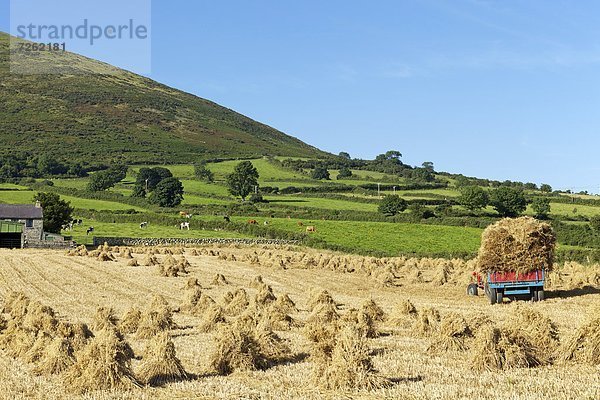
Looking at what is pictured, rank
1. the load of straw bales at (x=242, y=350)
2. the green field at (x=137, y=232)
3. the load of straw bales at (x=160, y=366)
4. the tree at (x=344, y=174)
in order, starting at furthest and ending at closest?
the tree at (x=344, y=174) → the green field at (x=137, y=232) → the load of straw bales at (x=242, y=350) → the load of straw bales at (x=160, y=366)

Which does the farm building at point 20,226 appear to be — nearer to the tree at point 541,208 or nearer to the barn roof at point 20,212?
the barn roof at point 20,212

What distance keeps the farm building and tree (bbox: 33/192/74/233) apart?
7.26ft

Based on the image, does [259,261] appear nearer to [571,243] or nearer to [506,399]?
[571,243]

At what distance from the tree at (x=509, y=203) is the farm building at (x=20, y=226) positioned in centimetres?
5554

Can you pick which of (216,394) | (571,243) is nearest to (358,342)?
(216,394)

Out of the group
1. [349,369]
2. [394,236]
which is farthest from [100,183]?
[349,369]

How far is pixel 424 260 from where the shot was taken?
53.0 metres

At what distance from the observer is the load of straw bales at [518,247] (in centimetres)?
2817

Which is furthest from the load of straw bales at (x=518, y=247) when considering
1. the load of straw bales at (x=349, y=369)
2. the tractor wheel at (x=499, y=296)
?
the load of straw bales at (x=349, y=369)

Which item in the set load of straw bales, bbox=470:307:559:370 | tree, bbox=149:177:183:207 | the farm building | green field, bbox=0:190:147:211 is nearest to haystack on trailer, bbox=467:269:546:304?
load of straw bales, bbox=470:307:559:370

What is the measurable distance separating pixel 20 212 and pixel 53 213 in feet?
15.1

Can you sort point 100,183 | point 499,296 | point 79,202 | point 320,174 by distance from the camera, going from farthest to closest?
point 320,174, point 100,183, point 79,202, point 499,296

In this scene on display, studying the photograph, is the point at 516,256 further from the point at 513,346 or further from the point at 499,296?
the point at 513,346

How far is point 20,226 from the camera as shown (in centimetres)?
7012
